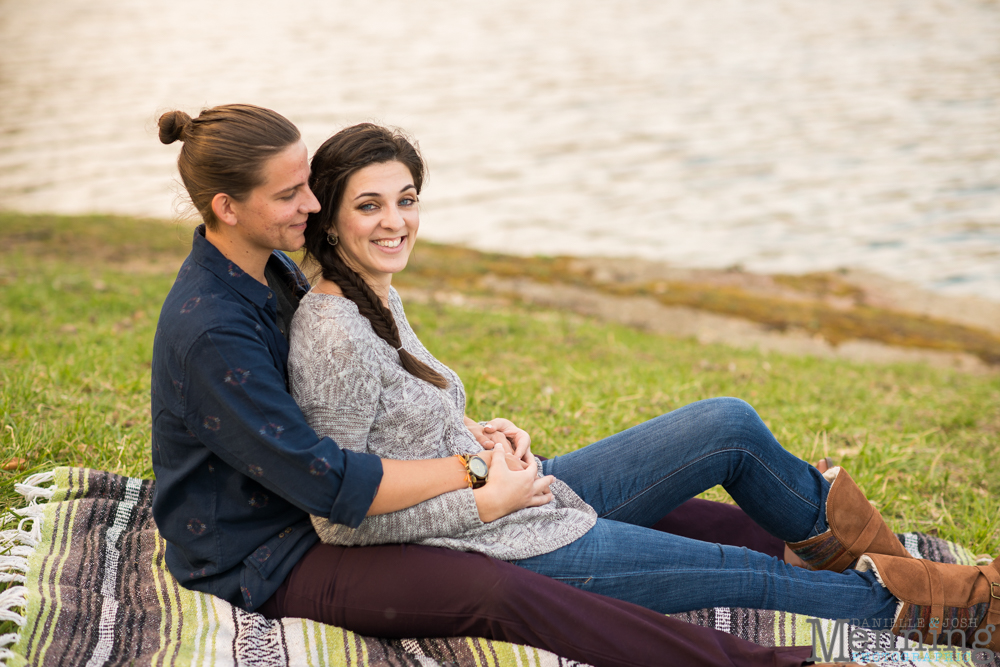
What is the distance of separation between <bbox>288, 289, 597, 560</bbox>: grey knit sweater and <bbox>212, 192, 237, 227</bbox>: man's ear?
1.15ft

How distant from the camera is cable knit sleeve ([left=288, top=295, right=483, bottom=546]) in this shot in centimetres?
241

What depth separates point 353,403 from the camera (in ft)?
7.96

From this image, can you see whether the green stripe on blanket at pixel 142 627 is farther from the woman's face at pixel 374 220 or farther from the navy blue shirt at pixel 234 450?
the woman's face at pixel 374 220

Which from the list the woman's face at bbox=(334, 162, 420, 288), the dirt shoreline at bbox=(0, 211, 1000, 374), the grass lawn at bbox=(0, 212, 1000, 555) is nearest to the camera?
the woman's face at bbox=(334, 162, 420, 288)

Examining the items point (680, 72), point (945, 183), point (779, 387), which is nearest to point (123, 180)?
point (779, 387)

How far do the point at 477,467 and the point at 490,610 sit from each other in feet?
1.49

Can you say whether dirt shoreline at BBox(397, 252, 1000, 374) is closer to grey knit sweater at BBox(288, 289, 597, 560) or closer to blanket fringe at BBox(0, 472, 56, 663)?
blanket fringe at BBox(0, 472, 56, 663)

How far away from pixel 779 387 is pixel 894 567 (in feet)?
11.0

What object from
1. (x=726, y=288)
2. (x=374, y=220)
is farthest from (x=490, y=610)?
(x=726, y=288)

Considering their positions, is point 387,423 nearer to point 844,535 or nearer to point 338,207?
point 338,207

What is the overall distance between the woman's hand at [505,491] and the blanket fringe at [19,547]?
147 cm

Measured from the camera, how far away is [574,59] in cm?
3203

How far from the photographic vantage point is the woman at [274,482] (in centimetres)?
227

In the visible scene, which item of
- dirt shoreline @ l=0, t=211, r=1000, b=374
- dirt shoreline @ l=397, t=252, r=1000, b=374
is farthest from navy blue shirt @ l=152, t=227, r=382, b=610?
dirt shoreline @ l=397, t=252, r=1000, b=374
